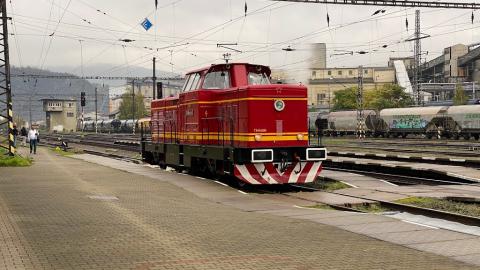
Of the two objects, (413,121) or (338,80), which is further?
(338,80)

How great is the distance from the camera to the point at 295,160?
54.4 ft

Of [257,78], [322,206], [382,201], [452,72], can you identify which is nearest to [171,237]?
[322,206]

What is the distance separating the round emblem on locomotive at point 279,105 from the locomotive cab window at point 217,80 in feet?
6.19

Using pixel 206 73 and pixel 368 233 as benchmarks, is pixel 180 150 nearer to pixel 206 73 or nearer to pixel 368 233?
pixel 206 73

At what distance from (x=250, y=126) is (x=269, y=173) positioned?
145 centimetres

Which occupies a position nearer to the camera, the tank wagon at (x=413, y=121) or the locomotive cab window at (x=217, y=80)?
the locomotive cab window at (x=217, y=80)

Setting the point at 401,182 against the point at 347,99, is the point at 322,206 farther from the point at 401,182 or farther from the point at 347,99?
the point at 347,99

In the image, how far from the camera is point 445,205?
43.3 ft

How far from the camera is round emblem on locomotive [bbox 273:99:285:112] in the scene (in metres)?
16.5

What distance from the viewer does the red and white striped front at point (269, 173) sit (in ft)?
53.3

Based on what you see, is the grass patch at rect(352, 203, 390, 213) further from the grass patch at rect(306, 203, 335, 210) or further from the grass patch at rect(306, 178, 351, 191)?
the grass patch at rect(306, 178, 351, 191)

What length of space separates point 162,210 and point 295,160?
571 cm

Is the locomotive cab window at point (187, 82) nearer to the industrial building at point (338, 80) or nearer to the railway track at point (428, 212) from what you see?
the railway track at point (428, 212)

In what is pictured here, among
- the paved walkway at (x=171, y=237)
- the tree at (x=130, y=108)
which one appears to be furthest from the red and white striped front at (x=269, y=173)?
the tree at (x=130, y=108)
